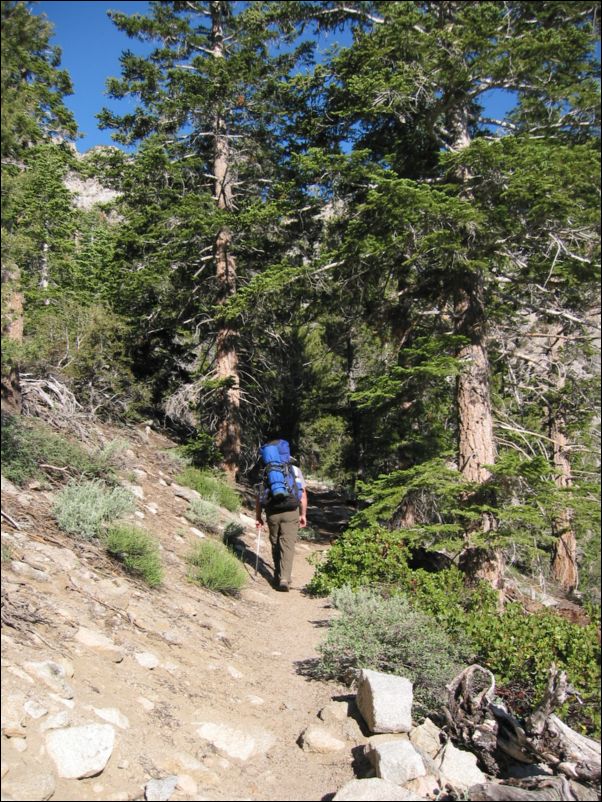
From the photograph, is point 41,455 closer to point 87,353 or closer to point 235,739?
point 87,353

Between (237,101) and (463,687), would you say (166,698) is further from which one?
(237,101)

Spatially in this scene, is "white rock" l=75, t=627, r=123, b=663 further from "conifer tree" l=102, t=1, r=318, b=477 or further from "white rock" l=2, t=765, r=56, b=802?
"conifer tree" l=102, t=1, r=318, b=477

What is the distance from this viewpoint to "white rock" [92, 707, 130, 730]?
353 centimetres

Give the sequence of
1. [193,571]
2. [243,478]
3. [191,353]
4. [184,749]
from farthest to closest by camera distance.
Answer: [191,353] < [243,478] < [193,571] < [184,749]

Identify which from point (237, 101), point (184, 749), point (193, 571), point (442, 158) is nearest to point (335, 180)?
point (442, 158)

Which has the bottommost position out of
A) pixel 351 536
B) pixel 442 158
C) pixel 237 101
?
pixel 351 536

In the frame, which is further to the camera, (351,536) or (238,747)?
(351,536)

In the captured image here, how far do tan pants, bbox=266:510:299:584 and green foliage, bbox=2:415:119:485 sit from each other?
2.41 metres

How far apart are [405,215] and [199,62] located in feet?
26.0

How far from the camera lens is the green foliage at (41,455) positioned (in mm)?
5953

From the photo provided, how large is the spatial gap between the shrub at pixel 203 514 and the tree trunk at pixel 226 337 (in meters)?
3.12

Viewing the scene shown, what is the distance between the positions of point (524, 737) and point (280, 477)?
4.72 meters

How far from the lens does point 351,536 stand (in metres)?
7.50

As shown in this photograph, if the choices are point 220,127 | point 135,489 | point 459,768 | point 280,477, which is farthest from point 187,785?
point 220,127
